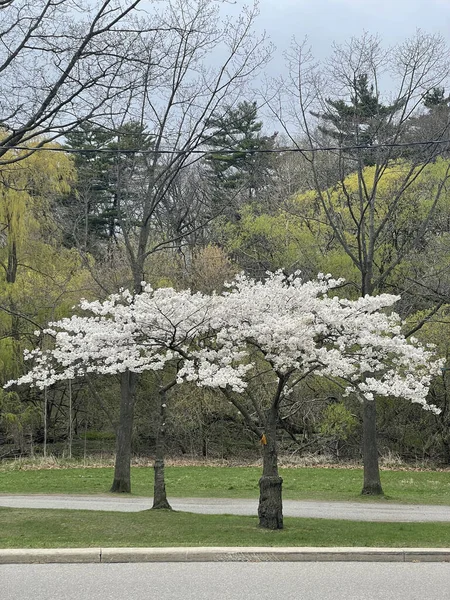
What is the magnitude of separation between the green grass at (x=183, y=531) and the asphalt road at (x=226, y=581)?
1571 millimetres

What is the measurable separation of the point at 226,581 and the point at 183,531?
175 inches

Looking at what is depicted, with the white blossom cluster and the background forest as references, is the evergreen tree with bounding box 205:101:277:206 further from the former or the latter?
the white blossom cluster

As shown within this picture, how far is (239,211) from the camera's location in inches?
1341

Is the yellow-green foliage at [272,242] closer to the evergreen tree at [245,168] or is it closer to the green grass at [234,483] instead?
the evergreen tree at [245,168]

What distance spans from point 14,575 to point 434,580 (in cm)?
472

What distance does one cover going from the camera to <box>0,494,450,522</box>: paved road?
50.0 ft

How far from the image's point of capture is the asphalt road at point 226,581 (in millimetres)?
6973

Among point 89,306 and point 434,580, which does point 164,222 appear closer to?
point 89,306

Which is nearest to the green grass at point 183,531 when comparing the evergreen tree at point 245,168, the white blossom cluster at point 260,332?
the white blossom cluster at point 260,332

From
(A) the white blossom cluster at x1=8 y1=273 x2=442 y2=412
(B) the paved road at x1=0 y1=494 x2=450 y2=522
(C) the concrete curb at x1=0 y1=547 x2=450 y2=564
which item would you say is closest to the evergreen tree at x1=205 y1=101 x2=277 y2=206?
(B) the paved road at x1=0 y1=494 x2=450 y2=522

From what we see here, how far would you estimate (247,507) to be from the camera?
16844mm

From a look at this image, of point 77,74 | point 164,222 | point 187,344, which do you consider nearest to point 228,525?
point 187,344

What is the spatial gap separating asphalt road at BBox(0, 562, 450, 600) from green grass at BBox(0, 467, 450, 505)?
1059 cm

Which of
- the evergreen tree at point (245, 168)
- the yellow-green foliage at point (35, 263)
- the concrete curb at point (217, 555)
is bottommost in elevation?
the concrete curb at point (217, 555)
